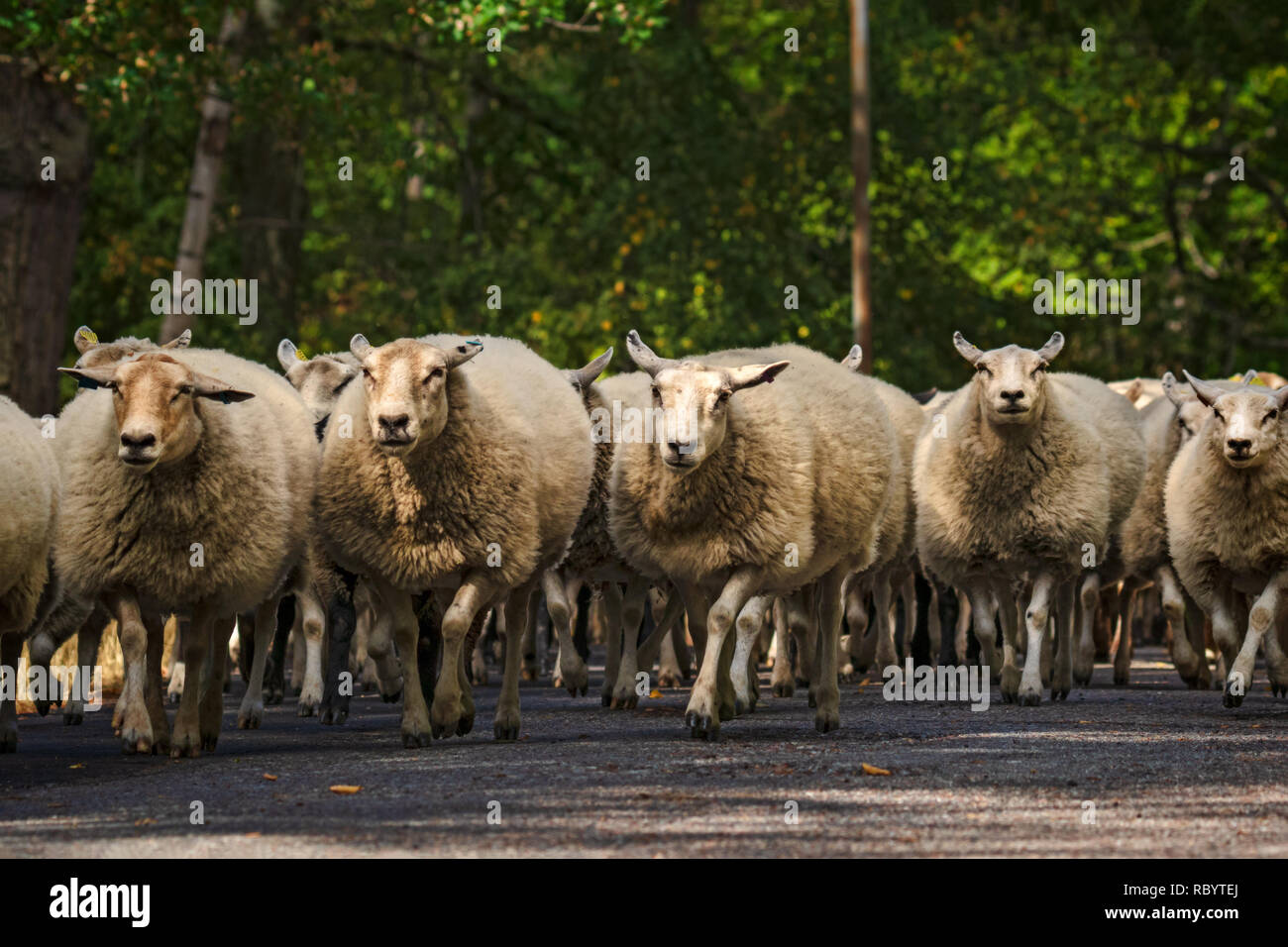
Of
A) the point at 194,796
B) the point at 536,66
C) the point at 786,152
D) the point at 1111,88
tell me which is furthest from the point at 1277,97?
the point at 194,796

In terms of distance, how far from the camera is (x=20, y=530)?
10.2 metres

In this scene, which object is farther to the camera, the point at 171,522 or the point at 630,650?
the point at 630,650

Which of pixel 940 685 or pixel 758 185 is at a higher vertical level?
pixel 758 185

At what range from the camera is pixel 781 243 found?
31.4 metres

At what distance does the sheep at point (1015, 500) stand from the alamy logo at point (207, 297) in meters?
10.5

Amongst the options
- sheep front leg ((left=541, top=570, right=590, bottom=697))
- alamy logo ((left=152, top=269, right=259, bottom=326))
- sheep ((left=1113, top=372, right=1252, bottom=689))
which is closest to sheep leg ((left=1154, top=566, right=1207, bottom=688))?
sheep ((left=1113, top=372, right=1252, bottom=689))

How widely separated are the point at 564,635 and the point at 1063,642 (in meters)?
3.34

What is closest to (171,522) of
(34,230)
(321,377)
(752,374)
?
(752,374)

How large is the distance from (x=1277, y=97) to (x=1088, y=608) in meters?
21.0

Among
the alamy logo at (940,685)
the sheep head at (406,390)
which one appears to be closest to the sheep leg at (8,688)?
the sheep head at (406,390)

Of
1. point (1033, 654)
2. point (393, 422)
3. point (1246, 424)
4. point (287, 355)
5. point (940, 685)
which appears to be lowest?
point (940, 685)

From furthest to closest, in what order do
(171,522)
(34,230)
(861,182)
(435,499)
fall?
(861,182), (34,230), (435,499), (171,522)

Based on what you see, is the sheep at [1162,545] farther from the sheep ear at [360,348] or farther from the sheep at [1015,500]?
the sheep ear at [360,348]

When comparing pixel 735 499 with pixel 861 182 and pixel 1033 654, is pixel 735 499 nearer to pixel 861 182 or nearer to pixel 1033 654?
pixel 1033 654
